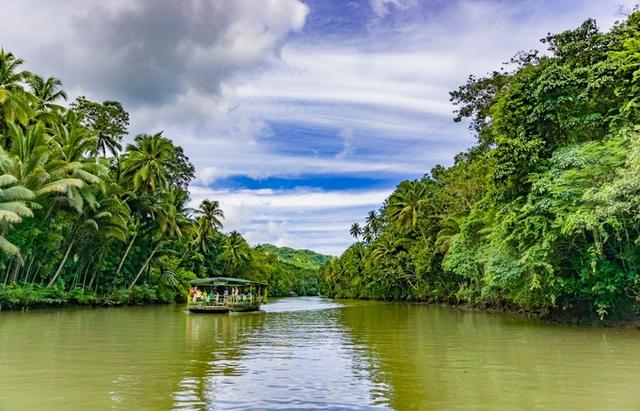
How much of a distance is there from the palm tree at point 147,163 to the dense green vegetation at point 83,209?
80 mm

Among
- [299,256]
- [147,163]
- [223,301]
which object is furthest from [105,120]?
[299,256]

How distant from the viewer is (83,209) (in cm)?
3062

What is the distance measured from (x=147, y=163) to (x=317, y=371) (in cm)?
3283

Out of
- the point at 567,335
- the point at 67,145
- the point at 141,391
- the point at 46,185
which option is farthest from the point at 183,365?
the point at 67,145

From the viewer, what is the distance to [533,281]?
17781 mm

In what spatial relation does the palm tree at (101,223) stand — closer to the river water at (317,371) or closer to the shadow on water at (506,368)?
the river water at (317,371)

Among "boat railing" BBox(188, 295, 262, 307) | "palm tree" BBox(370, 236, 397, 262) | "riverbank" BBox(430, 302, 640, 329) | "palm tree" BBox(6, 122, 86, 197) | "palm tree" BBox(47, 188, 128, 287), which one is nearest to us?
"riverbank" BBox(430, 302, 640, 329)

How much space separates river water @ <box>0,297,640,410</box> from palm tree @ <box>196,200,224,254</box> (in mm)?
38544

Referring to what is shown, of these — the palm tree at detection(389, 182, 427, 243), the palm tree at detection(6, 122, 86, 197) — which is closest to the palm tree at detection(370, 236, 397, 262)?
the palm tree at detection(389, 182, 427, 243)

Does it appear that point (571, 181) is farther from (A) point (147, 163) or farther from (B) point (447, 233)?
(A) point (147, 163)

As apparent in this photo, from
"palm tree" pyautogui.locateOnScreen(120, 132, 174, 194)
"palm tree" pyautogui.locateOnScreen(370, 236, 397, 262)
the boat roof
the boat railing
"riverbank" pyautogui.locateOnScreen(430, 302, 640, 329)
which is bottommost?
"riverbank" pyautogui.locateOnScreen(430, 302, 640, 329)

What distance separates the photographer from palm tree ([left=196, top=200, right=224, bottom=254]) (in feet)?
181

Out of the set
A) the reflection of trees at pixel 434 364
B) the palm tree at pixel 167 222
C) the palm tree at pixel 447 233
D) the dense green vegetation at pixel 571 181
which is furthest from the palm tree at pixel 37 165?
the palm tree at pixel 447 233

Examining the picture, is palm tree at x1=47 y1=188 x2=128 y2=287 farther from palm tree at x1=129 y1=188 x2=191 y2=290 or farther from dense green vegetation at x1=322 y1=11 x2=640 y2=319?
dense green vegetation at x1=322 y1=11 x2=640 y2=319
